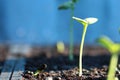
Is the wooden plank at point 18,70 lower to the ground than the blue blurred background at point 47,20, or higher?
lower

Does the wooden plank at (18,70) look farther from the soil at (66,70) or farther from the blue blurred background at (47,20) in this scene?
the blue blurred background at (47,20)

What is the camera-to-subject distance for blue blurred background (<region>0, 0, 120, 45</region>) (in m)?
4.77

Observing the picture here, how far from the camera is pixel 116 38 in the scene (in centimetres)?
483

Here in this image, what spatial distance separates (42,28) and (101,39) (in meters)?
3.19

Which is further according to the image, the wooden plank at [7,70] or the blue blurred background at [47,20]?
the blue blurred background at [47,20]

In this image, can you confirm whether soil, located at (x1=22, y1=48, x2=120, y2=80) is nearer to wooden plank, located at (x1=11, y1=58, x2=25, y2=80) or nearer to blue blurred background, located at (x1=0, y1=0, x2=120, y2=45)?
wooden plank, located at (x1=11, y1=58, x2=25, y2=80)

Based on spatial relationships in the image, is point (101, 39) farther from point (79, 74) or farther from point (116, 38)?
point (116, 38)

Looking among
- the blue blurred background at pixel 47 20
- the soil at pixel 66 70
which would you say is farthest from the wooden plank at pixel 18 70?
the blue blurred background at pixel 47 20

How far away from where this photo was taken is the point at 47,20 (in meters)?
4.80

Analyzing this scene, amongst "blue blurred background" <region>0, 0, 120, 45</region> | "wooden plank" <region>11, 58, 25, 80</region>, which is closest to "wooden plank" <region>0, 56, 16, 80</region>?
"wooden plank" <region>11, 58, 25, 80</region>

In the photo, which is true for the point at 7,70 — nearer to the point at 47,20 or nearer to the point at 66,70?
Result: the point at 66,70

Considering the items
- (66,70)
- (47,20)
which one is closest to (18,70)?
(66,70)

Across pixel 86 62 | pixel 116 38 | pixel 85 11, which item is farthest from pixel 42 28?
pixel 86 62

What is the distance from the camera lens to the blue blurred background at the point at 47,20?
477 centimetres
